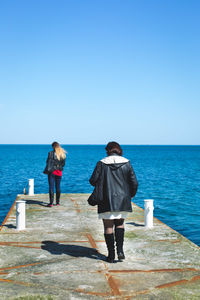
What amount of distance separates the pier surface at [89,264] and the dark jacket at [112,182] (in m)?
0.99

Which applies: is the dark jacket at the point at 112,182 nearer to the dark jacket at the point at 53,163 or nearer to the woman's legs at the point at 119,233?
the woman's legs at the point at 119,233

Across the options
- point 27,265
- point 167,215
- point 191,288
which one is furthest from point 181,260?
point 167,215

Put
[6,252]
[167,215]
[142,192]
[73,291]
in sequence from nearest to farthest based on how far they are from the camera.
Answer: [73,291]
[6,252]
[167,215]
[142,192]

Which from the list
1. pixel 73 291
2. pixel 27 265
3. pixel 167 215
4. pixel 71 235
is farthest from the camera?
pixel 167 215

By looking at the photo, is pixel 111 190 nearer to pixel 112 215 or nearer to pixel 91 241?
pixel 112 215

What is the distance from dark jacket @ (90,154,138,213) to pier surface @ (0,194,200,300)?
39.0 inches

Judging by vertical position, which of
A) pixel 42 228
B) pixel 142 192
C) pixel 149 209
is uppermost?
pixel 149 209

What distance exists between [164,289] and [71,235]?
3.10m

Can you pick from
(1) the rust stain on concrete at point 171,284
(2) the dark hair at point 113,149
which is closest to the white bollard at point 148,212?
(2) the dark hair at point 113,149

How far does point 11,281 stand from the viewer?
4316mm

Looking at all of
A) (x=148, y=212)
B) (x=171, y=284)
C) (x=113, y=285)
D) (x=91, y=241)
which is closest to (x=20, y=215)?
(x=91, y=241)

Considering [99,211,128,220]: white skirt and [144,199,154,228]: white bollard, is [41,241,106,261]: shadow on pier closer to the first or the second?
[99,211,128,220]: white skirt

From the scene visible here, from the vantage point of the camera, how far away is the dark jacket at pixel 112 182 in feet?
15.9

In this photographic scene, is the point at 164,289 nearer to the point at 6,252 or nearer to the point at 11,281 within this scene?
the point at 11,281
